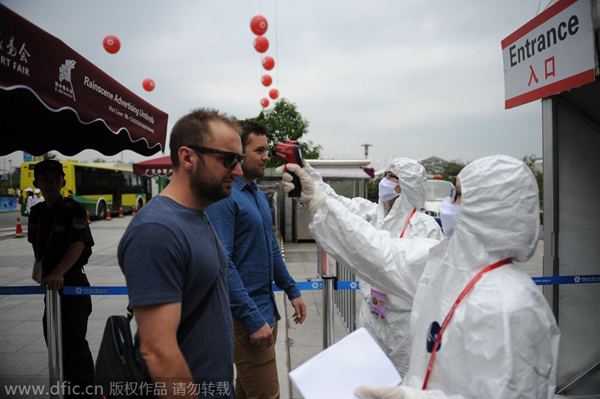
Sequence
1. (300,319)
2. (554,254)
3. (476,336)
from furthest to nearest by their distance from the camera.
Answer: (554,254), (300,319), (476,336)

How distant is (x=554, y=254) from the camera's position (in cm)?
328

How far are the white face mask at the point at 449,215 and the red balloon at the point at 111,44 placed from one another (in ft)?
34.0

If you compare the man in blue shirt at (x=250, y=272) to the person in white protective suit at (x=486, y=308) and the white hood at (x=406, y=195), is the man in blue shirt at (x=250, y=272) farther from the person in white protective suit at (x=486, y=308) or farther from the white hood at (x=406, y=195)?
the white hood at (x=406, y=195)

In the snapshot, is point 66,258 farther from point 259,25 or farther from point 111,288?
point 259,25

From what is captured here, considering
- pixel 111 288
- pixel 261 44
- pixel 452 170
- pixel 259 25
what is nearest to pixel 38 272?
pixel 111 288

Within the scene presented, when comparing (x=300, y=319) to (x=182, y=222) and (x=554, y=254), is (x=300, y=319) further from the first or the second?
(x=554, y=254)

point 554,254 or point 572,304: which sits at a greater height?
point 554,254

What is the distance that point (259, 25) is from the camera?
10680 millimetres

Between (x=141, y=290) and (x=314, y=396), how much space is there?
0.67m

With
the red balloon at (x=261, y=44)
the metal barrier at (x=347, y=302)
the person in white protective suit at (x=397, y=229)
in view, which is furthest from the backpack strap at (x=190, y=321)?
the red balloon at (x=261, y=44)

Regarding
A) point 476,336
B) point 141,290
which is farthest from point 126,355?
point 476,336

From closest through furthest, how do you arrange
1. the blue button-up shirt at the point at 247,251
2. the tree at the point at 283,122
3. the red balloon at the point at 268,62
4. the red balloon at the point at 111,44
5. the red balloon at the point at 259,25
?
the blue button-up shirt at the point at 247,251 → the red balloon at the point at 111,44 → the red balloon at the point at 259,25 → the red balloon at the point at 268,62 → the tree at the point at 283,122

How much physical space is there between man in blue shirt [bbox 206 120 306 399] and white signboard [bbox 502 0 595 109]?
89.3 inches

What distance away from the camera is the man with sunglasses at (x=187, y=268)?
125cm
